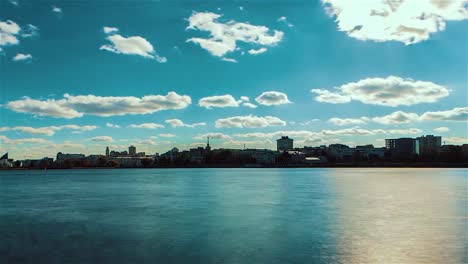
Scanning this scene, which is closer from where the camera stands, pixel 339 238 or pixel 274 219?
pixel 339 238

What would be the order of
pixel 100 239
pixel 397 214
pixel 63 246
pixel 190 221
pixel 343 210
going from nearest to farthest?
pixel 63 246 < pixel 100 239 < pixel 190 221 < pixel 397 214 < pixel 343 210

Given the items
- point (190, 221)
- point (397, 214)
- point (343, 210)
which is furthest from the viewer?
point (343, 210)

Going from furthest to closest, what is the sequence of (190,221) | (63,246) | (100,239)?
(190,221), (100,239), (63,246)

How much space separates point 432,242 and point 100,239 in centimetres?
1473

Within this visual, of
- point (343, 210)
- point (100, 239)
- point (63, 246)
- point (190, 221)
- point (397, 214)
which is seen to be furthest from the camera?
point (343, 210)

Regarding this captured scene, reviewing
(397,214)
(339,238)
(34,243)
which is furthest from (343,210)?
(34,243)

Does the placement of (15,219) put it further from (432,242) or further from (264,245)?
(432,242)

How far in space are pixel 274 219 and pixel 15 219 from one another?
51.9ft

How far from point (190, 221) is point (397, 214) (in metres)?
13.7

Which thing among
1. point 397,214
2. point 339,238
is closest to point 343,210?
point 397,214

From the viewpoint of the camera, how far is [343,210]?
29812 mm

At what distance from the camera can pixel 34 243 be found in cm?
1823

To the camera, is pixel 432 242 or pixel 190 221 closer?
pixel 432 242

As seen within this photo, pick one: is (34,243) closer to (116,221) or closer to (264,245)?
(116,221)
